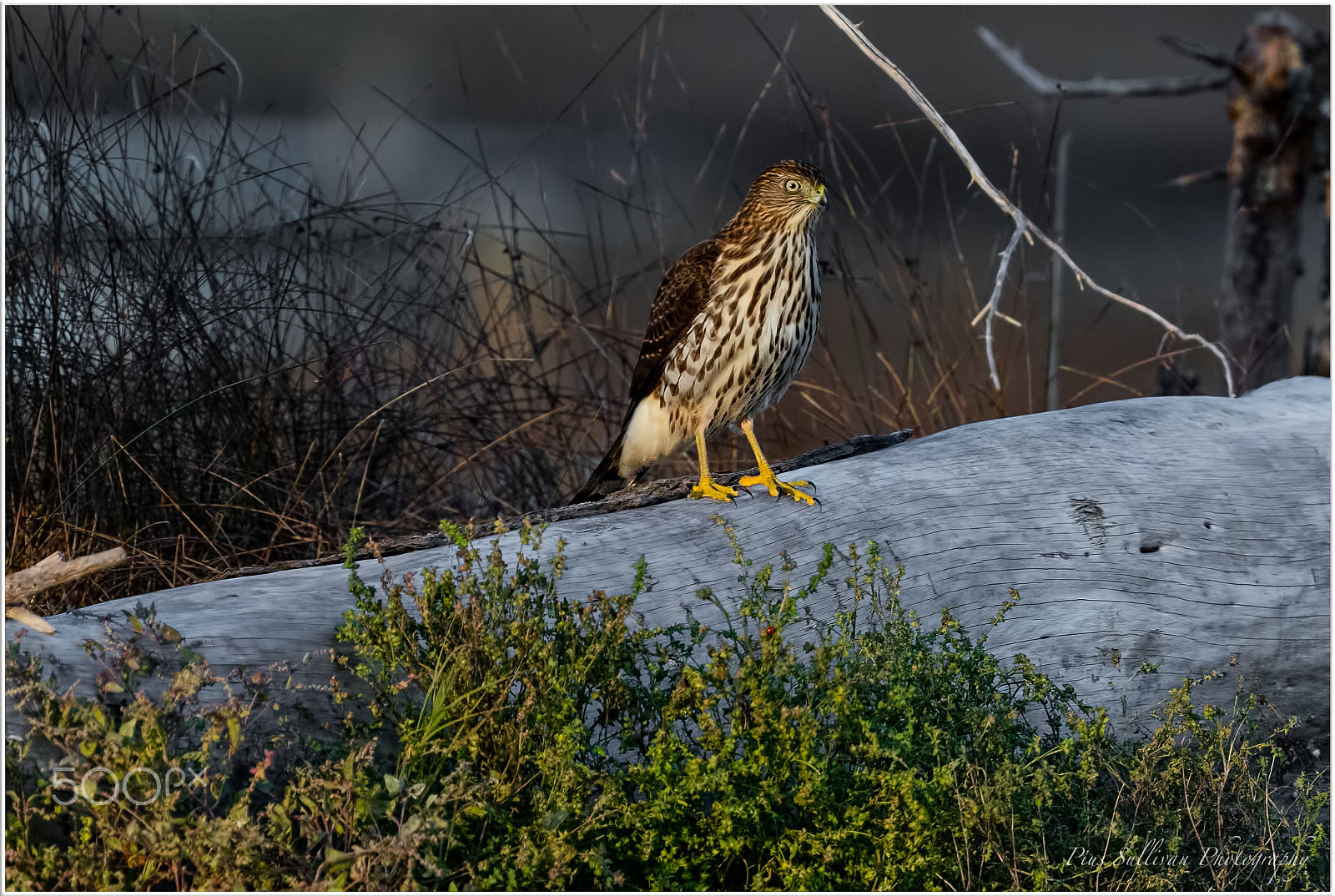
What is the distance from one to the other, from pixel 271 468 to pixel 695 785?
2.01 m

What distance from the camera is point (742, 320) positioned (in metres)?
3.05

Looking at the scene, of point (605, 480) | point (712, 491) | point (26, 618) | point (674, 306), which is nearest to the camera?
point (26, 618)

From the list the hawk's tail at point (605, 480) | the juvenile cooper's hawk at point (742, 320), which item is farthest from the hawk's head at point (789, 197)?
the hawk's tail at point (605, 480)

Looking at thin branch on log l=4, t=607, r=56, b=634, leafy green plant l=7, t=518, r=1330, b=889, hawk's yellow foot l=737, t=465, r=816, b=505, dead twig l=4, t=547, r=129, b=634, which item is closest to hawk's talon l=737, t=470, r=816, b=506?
hawk's yellow foot l=737, t=465, r=816, b=505

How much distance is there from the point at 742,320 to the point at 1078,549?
102cm

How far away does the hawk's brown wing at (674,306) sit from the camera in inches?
123

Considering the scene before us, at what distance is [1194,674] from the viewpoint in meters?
2.95

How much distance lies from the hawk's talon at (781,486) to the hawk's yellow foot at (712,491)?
0.18ft

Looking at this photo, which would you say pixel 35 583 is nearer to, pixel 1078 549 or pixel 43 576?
pixel 43 576

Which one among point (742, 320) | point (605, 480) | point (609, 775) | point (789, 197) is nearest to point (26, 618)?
point (609, 775)

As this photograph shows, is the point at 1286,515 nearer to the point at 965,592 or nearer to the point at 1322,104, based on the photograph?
the point at 965,592

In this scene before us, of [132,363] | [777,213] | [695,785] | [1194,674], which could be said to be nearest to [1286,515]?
[1194,674]

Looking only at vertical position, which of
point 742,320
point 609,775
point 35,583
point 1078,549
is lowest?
point 609,775

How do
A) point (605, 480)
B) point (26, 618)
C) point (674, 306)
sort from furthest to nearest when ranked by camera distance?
point (605, 480) → point (674, 306) → point (26, 618)
